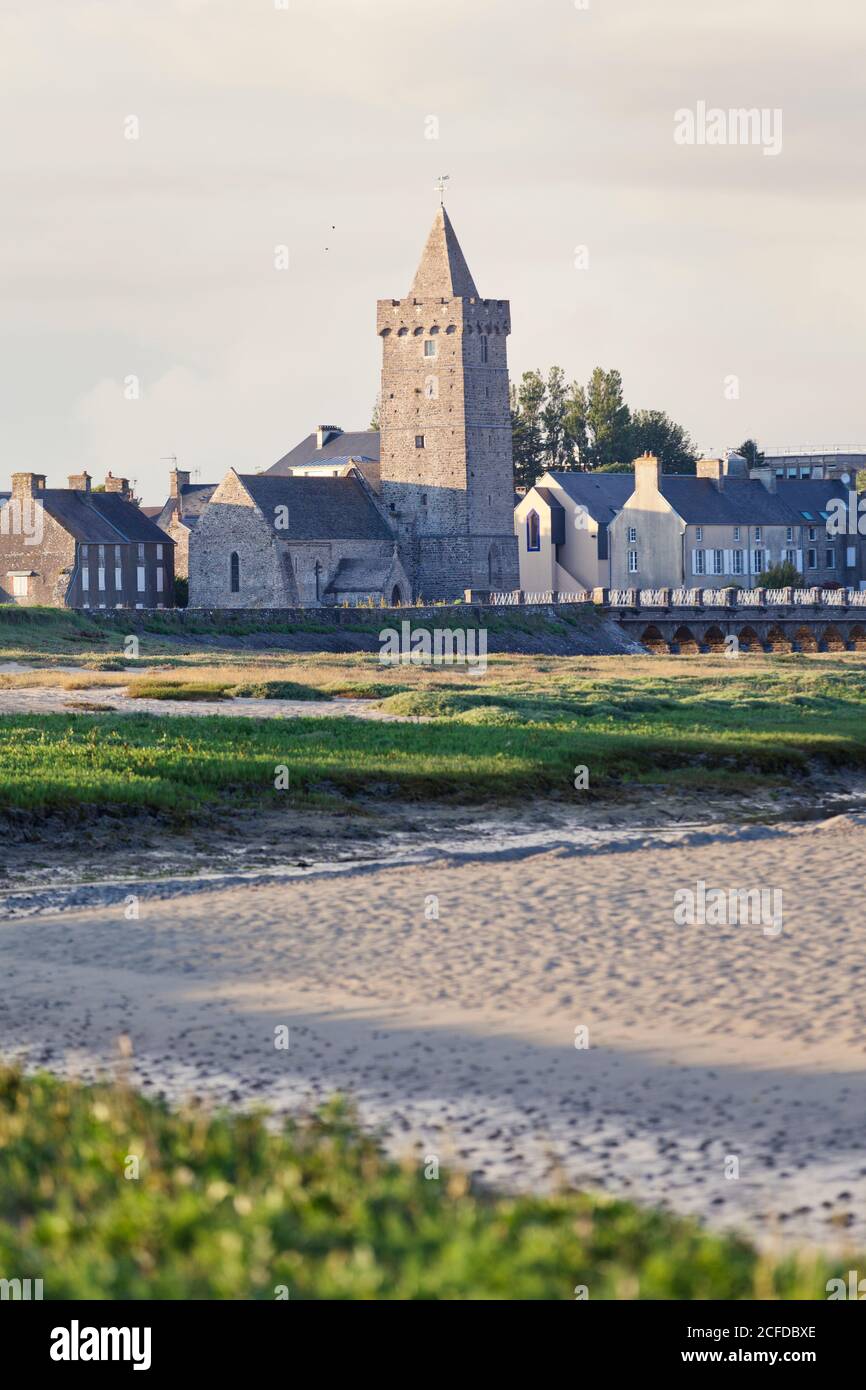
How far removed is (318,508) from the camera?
11219cm

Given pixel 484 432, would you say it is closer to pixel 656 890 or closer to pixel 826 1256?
pixel 656 890

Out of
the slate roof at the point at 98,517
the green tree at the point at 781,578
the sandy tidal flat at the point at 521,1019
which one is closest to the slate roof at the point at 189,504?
the slate roof at the point at 98,517

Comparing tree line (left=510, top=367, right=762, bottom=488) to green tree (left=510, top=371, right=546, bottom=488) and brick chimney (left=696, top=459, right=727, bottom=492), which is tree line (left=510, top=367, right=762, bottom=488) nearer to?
green tree (left=510, top=371, right=546, bottom=488)

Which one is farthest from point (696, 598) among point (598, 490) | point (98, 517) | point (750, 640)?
point (98, 517)

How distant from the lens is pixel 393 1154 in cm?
1179

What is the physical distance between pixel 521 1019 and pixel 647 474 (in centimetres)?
10259

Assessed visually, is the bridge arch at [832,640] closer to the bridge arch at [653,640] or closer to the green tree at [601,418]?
the bridge arch at [653,640]

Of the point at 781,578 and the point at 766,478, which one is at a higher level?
the point at 766,478

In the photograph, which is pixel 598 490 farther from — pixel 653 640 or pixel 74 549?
pixel 74 549

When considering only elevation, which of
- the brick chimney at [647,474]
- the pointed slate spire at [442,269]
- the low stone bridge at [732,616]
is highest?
the pointed slate spire at [442,269]

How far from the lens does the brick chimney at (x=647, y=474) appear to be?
4557 inches

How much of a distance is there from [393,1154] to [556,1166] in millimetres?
1034

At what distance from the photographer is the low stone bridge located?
102 m

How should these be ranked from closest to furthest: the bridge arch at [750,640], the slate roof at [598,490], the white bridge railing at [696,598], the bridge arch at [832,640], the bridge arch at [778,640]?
1. the white bridge railing at [696,598]
2. the bridge arch at [750,640]
3. the bridge arch at [778,640]
4. the bridge arch at [832,640]
5. the slate roof at [598,490]
